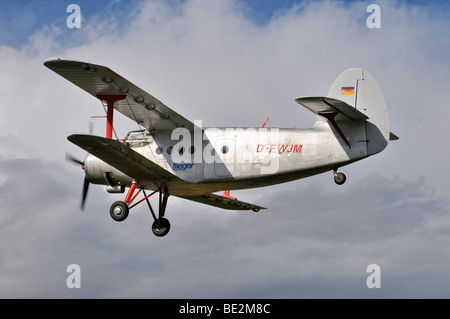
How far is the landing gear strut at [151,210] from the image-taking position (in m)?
18.7

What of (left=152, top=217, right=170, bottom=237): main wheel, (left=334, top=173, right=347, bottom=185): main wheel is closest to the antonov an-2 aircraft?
(left=334, top=173, right=347, bottom=185): main wheel

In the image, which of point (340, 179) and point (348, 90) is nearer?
point (340, 179)

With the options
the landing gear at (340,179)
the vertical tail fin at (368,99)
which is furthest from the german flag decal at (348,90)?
the landing gear at (340,179)

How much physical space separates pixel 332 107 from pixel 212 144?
11.1ft

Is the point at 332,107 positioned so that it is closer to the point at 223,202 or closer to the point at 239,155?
the point at 239,155

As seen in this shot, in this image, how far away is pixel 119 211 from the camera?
734 inches

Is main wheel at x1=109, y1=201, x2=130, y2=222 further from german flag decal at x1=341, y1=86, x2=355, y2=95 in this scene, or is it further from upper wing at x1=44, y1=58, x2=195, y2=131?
german flag decal at x1=341, y1=86, x2=355, y2=95

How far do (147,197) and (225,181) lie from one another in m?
2.41

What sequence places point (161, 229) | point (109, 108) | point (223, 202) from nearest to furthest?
point (109, 108) < point (161, 229) < point (223, 202)

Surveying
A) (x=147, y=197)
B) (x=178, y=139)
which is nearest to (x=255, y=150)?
(x=178, y=139)

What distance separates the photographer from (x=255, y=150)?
1839cm

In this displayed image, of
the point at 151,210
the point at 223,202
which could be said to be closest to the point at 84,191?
the point at 151,210

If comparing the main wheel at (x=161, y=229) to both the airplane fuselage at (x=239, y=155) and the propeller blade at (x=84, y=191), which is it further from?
the propeller blade at (x=84, y=191)
